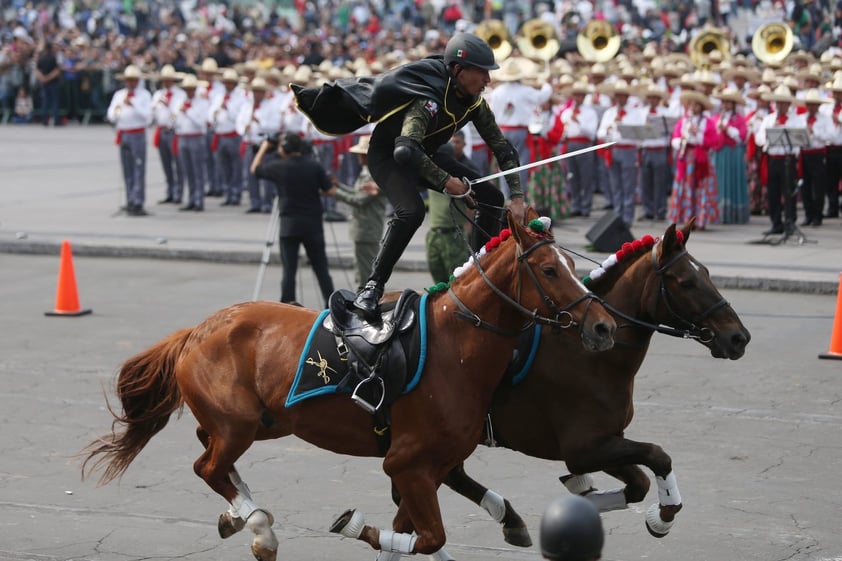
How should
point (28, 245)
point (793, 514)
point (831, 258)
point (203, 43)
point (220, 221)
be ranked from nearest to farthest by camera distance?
point (793, 514) < point (831, 258) < point (28, 245) < point (220, 221) < point (203, 43)

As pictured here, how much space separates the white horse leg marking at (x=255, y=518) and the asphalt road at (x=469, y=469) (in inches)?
Answer: 19.6

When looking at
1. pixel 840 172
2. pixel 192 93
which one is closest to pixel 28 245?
pixel 192 93

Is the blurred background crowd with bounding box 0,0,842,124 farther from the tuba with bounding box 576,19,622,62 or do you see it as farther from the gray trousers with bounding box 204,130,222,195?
the gray trousers with bounding box 204,130,222,195

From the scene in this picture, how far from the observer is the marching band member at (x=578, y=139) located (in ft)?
71.0

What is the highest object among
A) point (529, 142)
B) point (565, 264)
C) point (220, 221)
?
point (565, 264)

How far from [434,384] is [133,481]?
3124 millimetres

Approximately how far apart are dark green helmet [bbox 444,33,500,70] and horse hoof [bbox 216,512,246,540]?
2.58m

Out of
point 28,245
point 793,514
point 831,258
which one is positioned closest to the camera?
point 793,514

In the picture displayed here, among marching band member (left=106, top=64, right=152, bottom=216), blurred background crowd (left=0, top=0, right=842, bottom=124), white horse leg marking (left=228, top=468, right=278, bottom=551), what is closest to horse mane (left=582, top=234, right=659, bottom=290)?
white horse leg marking (left=228, top=468, right=278, bottom=551)

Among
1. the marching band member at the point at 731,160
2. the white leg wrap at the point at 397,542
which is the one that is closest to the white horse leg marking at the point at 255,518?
the white leg wrap at the point at 397,542

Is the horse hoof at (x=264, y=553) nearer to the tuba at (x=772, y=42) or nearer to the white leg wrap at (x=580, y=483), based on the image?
the white leg wrap at (x=580, y=483)

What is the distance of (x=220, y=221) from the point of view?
876 inches

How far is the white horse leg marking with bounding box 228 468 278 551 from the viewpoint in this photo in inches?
271

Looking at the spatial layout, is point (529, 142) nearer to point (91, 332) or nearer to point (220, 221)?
point (220, 221)
